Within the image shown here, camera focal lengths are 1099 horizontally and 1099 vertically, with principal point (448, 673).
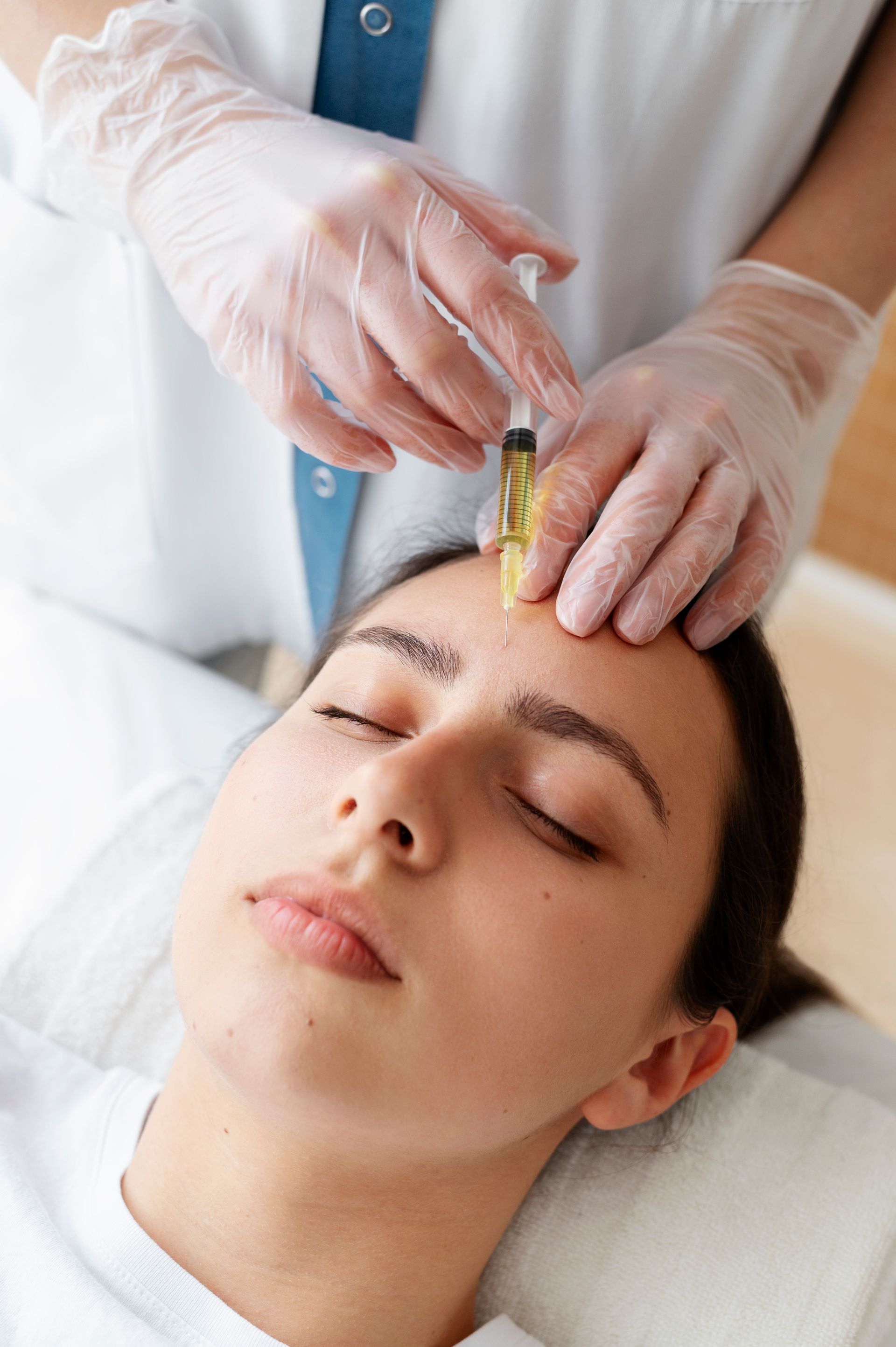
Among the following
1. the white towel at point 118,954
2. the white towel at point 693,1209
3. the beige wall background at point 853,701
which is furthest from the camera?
the beige wall background at point 853,701

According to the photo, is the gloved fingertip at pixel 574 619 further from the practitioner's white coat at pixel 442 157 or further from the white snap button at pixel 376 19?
the white snap button at pixel 376 19

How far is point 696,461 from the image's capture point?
1.26 m

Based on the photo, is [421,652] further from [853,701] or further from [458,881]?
[853,701]

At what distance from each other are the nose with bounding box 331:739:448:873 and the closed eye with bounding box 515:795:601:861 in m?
0.09

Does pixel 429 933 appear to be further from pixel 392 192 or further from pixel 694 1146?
pixel 392 192

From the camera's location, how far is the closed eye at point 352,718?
1.08 metres

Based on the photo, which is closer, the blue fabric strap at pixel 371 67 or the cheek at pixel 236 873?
the cheek at pixel 236 873

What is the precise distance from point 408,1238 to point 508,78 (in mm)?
1286

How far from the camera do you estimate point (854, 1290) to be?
1.21 meters

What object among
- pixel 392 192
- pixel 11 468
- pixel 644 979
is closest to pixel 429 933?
pixel 644 979

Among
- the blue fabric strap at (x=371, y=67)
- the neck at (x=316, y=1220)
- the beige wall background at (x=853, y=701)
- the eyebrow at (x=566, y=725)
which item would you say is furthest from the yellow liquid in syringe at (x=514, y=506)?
the beige wall background at (x=853, y=701)

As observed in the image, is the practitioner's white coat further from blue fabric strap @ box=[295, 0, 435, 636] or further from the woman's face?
the woman's face

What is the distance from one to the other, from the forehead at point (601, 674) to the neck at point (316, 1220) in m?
0.41

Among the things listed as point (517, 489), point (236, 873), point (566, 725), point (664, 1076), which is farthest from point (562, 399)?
point (664, 1076)
